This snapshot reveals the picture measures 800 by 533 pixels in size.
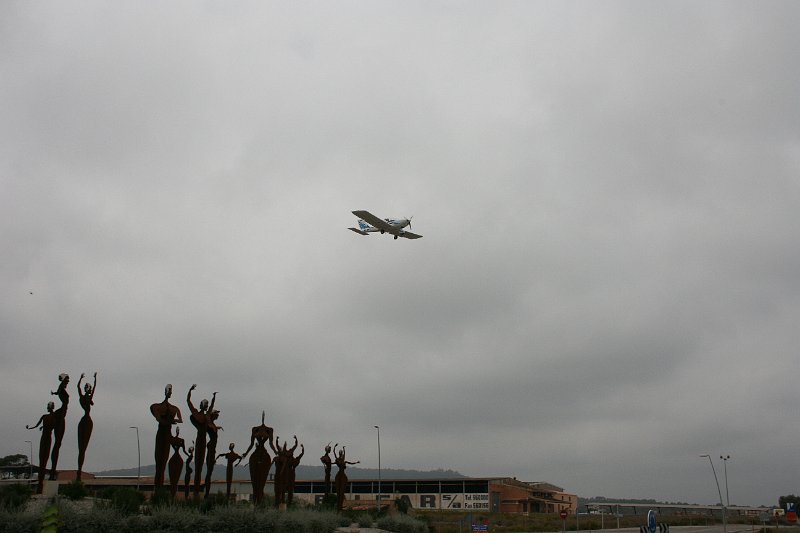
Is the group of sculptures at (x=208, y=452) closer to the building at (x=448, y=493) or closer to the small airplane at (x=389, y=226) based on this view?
the small airplane at (x=389, y=226)

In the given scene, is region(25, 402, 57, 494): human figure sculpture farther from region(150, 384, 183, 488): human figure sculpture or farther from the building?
the building

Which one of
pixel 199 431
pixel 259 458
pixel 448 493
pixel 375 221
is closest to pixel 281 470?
pixel 259 458

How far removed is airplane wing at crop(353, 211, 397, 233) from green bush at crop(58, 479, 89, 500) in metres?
26.7

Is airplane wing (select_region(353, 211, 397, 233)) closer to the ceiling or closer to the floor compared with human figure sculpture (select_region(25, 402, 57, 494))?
closer to the ceiling

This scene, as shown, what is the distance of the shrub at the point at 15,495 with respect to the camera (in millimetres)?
16469

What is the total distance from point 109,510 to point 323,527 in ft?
22.2

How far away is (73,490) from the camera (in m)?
19.3

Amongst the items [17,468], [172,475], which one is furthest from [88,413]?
[17,468]

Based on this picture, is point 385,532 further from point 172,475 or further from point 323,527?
point 172,475

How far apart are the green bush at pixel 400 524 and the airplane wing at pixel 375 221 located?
2041cm

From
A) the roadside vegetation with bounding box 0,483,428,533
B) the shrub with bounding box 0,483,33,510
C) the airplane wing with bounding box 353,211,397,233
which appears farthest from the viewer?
the airplane wing with bounding box 353,211,397,233

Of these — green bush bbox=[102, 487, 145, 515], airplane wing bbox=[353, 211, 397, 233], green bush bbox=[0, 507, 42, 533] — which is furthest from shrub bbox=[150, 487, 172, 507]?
airplane wing bbox=[353, 211, 397, 233]

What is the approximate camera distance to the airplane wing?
44344 millimetres

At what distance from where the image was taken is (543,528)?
57219 mm
